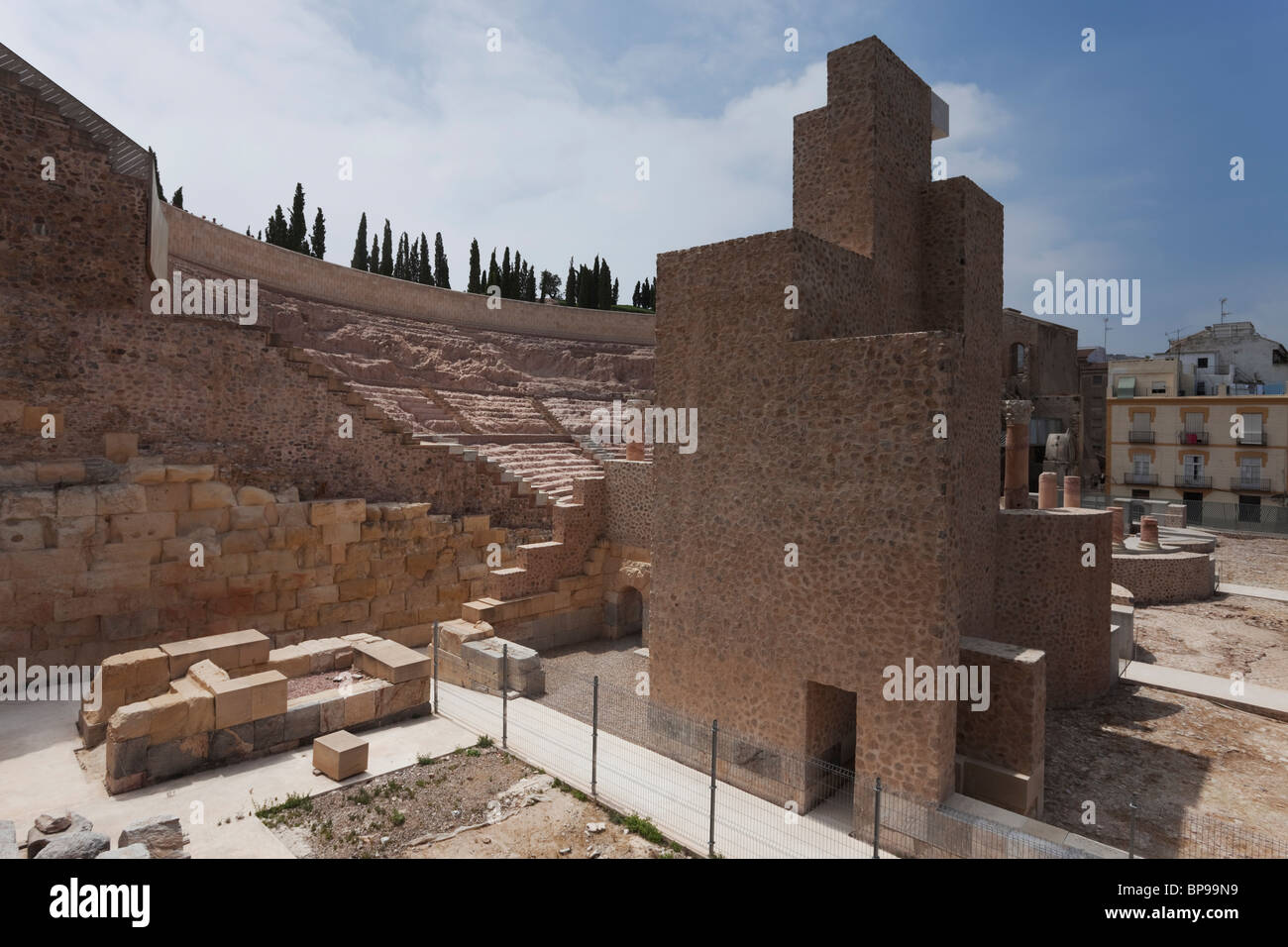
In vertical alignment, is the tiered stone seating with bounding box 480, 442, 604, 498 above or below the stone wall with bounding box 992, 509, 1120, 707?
above

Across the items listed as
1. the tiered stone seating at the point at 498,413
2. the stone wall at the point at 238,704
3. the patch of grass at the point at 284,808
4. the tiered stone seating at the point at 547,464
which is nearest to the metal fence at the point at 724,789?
the stone wall at the point at 238,704

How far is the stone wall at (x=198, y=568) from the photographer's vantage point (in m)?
9.80

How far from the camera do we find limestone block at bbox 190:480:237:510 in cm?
1112

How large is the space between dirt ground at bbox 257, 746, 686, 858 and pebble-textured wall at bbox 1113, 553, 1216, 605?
1865 cm

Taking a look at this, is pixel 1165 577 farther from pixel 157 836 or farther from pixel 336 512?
pixel 157 836

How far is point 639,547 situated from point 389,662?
6.86 m

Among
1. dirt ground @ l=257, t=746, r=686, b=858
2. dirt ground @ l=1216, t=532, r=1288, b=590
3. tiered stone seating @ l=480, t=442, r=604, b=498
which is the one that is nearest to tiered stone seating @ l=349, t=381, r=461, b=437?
tiered stone seating @ l=480, t=442, r=604, b=498

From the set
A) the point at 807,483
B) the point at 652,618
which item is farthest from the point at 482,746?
the point at 807,483

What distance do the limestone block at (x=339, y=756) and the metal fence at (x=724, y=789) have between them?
69.3 inches

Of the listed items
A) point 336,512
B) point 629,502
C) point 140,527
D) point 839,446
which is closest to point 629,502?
point 629,502

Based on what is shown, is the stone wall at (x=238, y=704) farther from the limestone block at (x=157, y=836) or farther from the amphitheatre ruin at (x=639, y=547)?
the limestone block at (x=157, y=836)

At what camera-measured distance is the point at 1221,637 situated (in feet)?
52.7

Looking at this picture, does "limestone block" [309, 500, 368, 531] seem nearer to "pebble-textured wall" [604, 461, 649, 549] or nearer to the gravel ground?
"pebble-textured wall" [604, 461, 649, 549]
